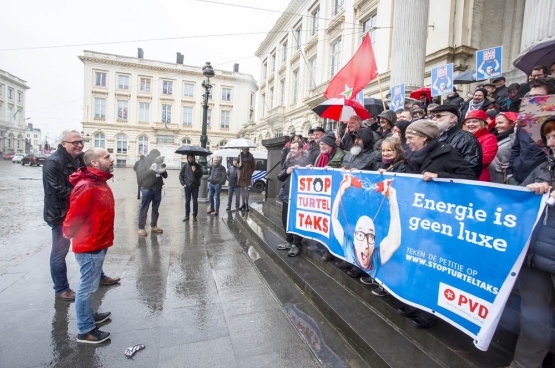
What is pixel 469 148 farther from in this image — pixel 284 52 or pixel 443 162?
pixel 284 52

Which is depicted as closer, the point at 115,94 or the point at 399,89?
the point at 399,89

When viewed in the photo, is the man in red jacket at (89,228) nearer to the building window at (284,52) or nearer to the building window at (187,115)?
the building window at (284,52)

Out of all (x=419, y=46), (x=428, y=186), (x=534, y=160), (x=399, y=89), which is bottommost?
(x=428, y=186)

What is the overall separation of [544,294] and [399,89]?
17.5ft

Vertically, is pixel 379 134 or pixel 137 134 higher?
pixel 137 134

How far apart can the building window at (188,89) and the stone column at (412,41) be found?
4296 cm

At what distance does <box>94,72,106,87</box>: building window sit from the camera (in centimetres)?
4159

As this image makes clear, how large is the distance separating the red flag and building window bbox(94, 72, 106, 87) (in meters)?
47.0

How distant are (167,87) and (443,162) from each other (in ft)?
161

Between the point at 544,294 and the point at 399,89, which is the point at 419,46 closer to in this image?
the point at 399,89

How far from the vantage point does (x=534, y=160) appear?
7.56ft

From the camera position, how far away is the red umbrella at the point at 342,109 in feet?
16.5

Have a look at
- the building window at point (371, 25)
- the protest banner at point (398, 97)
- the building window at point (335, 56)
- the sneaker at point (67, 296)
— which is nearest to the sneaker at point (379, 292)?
the sneaker at point (67, 296)

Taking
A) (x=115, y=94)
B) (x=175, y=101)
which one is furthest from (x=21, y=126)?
(x=175, y=101)
